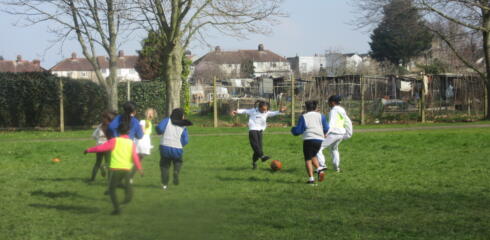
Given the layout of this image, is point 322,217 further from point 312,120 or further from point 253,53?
point 253,53

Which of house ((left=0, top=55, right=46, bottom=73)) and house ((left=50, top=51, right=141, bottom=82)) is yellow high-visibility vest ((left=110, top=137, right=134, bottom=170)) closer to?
house ((left=0, top=55, right=46, bottom=73))

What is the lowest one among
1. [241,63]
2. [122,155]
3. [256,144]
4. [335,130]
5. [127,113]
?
[256,144]

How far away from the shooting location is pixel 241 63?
70812 millimetres

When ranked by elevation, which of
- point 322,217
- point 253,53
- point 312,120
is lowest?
point 322,217

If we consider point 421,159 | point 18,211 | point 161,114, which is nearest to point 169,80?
point 161,114

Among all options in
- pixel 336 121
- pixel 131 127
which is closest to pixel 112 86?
pixel 336 121

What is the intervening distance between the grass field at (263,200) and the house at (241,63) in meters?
53.5

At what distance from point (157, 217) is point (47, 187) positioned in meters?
3.89

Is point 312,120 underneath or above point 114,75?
underneath

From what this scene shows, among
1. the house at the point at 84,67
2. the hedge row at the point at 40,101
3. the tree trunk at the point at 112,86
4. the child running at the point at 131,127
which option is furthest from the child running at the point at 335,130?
the house at the point at 84,67

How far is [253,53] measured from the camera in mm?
88625

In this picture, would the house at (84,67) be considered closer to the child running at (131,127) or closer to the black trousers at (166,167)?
the black trousers at (166,167)

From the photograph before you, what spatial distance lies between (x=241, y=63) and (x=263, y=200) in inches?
2456

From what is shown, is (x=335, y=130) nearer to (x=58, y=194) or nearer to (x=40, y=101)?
(x=58, y=194)
